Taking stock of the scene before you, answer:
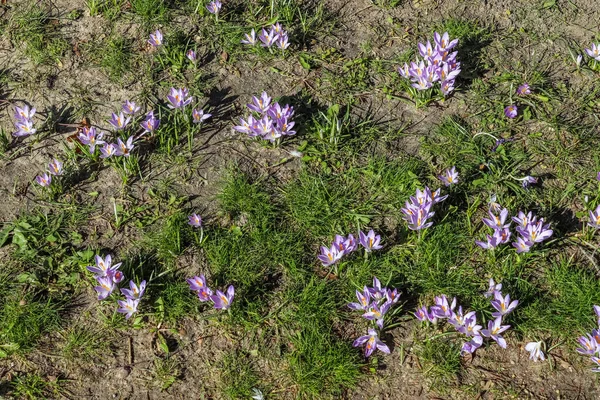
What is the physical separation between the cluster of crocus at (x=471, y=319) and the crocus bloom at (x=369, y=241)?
39cm

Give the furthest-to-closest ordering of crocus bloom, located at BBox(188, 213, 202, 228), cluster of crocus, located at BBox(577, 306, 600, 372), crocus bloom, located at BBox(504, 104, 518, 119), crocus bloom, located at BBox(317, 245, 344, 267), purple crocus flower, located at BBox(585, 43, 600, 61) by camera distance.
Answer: purple crocus flower, located at BBox(585, 43, 600, 61), crocus bloom, located at BBox(504, 104, 518, 119), crocus bloom, located at BBox(188, 213, 202, 228), crocus bloom, located at BBox(317, 245, 344, 267), cluster of crocus, located at BBox(577, 306, 600, 372)

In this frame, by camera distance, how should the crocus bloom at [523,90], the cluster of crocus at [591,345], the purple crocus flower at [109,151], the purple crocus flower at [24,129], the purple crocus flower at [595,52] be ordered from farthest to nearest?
the purple crocus flower at [595,52] → the crocus bloom at [523,90] → the purple crocus flower at [24,129] → the purple crocus flower at [109,151] → the cluster of crocus at [591,345]

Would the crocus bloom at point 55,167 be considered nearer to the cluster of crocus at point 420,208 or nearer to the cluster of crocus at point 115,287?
the cluster of crocus at point 115,287

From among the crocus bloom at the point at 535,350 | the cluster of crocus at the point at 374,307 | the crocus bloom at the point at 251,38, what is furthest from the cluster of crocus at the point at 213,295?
the crocus bloom at the point at 251,38

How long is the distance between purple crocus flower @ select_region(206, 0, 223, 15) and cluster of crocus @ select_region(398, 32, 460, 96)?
127cm

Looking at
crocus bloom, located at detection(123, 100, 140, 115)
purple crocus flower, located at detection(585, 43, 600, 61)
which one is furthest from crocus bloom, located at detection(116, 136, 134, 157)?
purple crocus flower, located at detection(585, 43, 600, 61)

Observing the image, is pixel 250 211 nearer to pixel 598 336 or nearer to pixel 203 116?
pixel 203 116

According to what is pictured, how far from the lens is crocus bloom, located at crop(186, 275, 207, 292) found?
11.1 feet

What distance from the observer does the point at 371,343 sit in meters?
3.27

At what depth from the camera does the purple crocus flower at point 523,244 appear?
346 centimetres

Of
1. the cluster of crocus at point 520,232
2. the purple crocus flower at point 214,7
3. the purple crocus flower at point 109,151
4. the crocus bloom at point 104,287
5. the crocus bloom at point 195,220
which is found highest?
the purple crocus flower at point 214,7

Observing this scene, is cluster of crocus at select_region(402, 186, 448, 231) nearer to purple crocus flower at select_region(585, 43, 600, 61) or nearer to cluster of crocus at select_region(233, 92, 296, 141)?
cluster of crocus at select_region(233, 92, 296, 141)

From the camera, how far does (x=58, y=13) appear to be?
476 centimetres

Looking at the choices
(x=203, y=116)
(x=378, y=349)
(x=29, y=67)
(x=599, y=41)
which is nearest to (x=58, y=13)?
(x=29, y=67)
